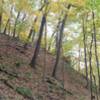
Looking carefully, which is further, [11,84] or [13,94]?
[11,84]

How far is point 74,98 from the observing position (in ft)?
65.0

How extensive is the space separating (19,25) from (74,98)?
7.16 metres

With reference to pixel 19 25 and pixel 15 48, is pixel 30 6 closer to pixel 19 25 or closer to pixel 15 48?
pixel 19 25

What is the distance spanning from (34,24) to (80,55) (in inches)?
686

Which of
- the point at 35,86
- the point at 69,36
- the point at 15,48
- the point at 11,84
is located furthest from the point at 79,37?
the point at 11,84

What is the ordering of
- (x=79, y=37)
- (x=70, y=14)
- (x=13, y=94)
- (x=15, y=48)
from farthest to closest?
1. (x=79, y=37)
2. (x=15, y=48)
3. (x=70, y=14)
4. (x=13, y=94)

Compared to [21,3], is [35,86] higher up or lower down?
lower down

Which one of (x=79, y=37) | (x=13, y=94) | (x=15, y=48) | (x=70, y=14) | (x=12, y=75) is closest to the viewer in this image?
(x=13, y=94)

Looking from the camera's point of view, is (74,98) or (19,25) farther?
(19,25)

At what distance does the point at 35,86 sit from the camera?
17578 millimetres

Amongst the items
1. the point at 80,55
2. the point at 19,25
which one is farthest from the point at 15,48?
the point at 80,55

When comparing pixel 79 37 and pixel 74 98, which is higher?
pixel 79 37

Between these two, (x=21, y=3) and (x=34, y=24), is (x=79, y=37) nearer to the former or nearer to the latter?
(x=34, y=24)

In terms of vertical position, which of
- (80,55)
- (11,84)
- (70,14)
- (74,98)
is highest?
(70,14)
